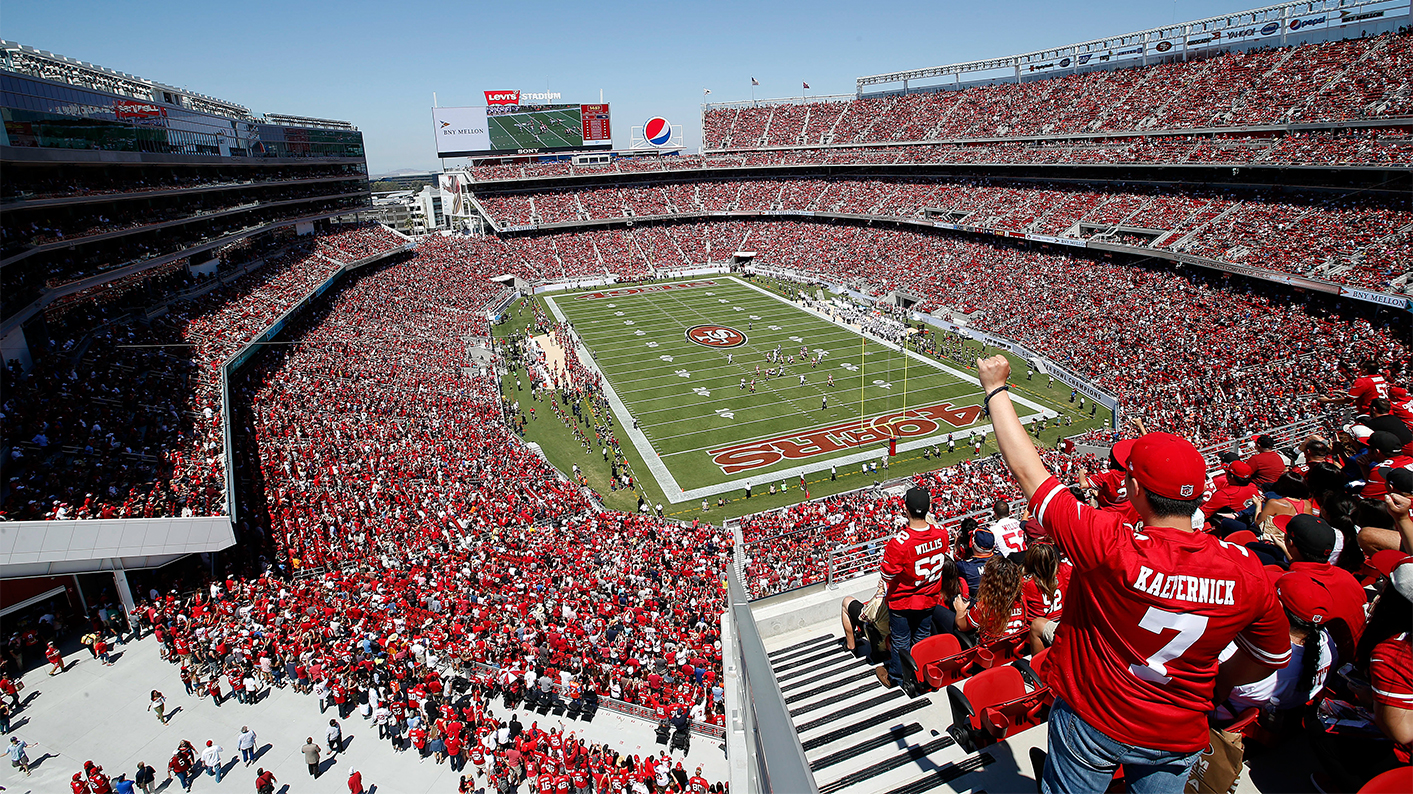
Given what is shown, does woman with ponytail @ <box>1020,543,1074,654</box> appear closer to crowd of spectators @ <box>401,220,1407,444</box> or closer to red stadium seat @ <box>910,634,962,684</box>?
red stadium seat @ <box>910,634,962,684</box>

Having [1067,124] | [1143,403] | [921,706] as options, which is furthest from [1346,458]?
[1067,124]

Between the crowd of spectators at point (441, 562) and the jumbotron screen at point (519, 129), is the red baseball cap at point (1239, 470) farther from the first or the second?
the jumbotron screen at point (519, 129)

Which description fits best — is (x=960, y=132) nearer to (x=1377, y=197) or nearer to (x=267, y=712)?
(x=1377, y=197)

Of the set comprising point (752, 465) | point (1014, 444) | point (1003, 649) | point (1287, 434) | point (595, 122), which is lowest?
point (752, 465)

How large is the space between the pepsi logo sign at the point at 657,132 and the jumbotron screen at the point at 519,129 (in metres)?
4.02

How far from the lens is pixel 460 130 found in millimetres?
61906

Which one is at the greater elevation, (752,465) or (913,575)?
(913,575)

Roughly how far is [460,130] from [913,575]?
66.7 meters

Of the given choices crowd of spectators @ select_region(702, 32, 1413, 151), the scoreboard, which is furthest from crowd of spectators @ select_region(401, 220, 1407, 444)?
the scoreboard

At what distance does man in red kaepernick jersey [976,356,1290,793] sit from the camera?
2.25 meters

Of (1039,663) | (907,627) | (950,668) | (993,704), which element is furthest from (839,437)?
(993,704)

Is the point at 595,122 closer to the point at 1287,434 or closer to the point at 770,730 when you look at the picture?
the point at 1287,434

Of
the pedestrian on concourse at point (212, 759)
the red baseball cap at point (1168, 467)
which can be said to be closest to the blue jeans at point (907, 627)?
the red baseball cap at point (1168, 467)

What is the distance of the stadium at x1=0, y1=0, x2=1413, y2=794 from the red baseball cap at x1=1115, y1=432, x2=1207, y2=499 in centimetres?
2
